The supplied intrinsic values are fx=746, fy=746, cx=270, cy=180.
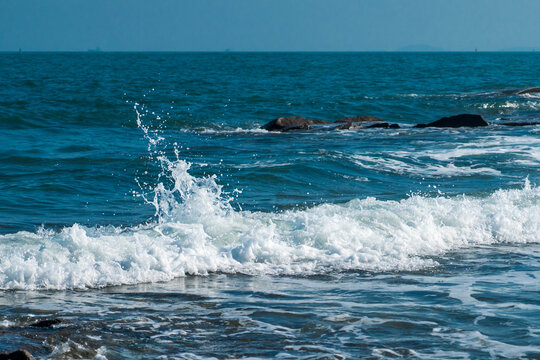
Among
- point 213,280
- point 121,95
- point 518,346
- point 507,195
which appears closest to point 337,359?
point 518,346

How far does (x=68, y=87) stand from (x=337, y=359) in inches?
1308

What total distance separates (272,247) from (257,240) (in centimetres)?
19

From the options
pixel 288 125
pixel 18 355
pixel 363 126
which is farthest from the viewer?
pixel 363 126

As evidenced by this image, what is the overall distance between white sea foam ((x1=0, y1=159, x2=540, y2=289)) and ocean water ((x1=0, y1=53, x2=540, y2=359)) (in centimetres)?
2

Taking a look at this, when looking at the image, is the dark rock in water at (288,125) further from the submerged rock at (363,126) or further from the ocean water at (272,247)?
the ocean water at (272,247)

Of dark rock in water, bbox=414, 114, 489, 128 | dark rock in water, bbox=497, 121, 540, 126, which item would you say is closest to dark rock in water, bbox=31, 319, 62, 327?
dark rock in water, bbox=414, 114, 489, 128

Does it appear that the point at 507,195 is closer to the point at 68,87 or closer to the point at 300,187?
the point at 300,187

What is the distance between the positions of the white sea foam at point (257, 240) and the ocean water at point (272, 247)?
0.02m

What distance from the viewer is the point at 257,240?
27.7 feet

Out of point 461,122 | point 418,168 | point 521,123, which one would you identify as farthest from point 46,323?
point 521,123

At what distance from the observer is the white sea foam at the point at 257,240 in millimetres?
7539

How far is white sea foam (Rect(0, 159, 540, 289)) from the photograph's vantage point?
24.7 ft

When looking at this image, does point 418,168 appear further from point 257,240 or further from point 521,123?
point 521,123

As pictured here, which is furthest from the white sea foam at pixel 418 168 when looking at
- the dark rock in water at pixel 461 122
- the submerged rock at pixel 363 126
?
the dark rock in water at pixel 461 122
